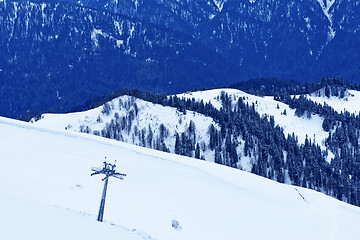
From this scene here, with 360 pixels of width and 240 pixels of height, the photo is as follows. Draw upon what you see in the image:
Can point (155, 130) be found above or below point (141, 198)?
above

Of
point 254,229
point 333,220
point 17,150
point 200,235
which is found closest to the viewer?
point 200,235

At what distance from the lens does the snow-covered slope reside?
100 ft

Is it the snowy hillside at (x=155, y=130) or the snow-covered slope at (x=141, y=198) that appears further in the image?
the snowy hillside at (x=155, y=130)

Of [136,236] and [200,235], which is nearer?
[136,236]

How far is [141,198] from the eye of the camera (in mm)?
43375

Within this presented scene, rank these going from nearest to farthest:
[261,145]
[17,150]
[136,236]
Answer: [136,236], [17,150], [261,145]

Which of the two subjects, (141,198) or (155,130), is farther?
(155,130)

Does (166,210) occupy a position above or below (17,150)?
below

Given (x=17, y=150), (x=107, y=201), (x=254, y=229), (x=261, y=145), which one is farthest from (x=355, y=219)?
(x=261, y=145)

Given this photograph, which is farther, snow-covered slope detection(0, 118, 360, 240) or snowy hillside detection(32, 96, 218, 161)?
snowy hillside detection(32, 96, 218, 161)

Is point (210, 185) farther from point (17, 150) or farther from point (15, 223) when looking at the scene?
point (15, 223)

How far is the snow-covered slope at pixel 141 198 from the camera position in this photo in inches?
1201

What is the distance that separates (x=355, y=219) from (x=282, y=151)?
456ft

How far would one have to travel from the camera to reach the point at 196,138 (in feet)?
623
